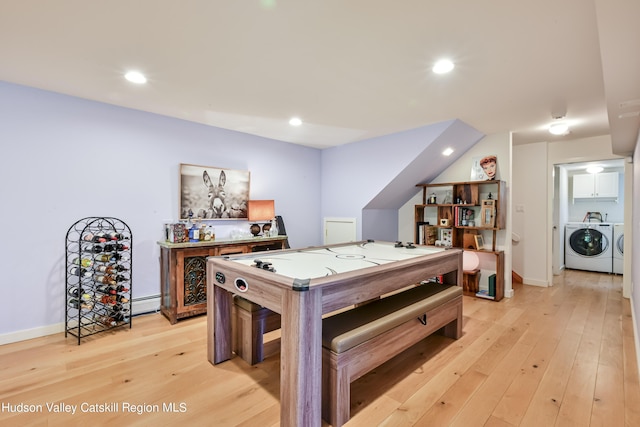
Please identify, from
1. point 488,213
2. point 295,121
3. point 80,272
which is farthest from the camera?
point 488,213

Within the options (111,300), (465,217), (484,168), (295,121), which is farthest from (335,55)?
(465,217)

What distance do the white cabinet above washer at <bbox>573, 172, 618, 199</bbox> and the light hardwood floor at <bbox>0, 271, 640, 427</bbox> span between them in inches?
155

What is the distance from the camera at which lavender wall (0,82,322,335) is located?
2486 mm

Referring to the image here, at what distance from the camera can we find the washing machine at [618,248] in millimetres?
5109

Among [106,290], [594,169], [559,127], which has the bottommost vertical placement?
[106,290]

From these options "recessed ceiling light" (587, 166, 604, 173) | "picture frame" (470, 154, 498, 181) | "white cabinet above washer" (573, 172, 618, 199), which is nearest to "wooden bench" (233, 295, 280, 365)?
"picture frame" (470, 154, 498, 181)

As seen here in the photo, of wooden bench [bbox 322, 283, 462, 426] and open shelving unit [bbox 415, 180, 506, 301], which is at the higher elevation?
open shelving unit [bbox 415, 180, 506, 301]

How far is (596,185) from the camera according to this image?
5.70 m

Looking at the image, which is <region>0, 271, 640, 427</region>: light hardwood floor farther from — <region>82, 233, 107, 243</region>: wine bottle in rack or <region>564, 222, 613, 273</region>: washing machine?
<region>564, 222, 613, 273</region>: washing machine

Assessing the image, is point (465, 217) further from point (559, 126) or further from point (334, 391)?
point (334, 391)

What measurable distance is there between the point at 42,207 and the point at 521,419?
3850mm

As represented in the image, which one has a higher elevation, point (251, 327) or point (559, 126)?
point (559, 126)

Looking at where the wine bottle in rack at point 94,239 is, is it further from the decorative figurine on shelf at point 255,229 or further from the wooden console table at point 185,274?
the decorative figurine on shelf at point 255,229

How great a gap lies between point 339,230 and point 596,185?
520cm
